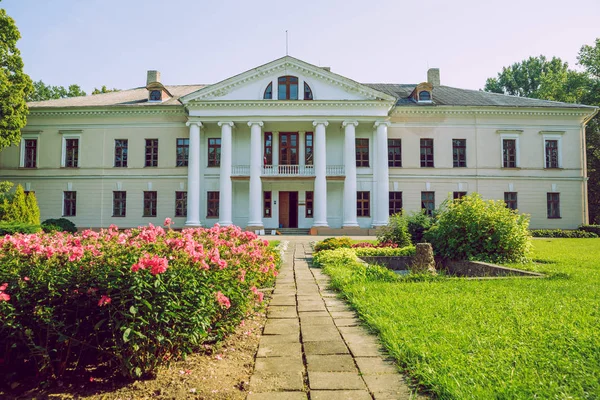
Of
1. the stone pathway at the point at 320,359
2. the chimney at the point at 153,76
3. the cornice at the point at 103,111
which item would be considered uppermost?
the chimney at the point at 153,76

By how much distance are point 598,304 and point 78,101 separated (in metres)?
31.8

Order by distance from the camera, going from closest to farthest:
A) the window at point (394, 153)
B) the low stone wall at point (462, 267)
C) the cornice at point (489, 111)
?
the low stone wall at point (462, 267) → the cornice at point (489, 111) → the window at point (394, 153)

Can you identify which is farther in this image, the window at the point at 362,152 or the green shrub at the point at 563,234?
the window at the point at 362,152

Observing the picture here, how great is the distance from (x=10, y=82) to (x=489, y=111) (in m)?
30.2

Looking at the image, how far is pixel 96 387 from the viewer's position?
280 cm

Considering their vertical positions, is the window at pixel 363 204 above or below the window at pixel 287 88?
below

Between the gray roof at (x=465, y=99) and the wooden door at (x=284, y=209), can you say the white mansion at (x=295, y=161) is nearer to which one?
the wooden door at (x=284, y=209)

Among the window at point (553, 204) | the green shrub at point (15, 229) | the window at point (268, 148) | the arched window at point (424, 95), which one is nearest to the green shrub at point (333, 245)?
the green shrub at point (15, 229)

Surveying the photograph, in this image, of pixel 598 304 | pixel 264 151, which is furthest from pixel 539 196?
pixel 598 304

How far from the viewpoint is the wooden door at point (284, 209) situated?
86.0ft

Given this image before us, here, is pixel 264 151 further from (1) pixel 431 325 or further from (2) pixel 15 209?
(1) pixel 431 325

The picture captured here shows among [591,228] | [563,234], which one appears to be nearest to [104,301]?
[563,234]

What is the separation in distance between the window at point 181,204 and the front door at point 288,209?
6667mm

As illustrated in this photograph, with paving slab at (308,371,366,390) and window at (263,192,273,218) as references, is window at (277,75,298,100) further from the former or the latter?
paving slab at (308,371,366,390)
